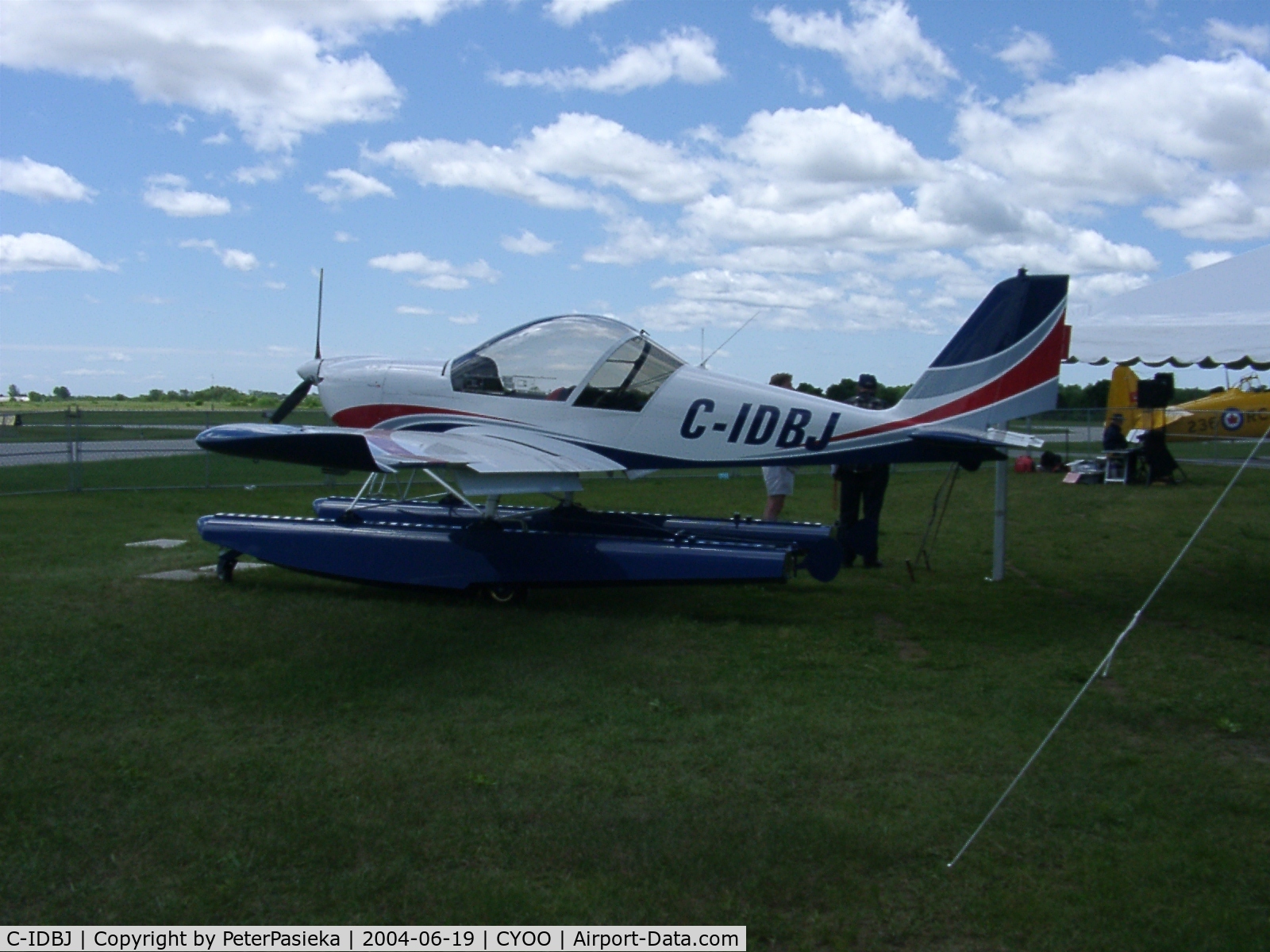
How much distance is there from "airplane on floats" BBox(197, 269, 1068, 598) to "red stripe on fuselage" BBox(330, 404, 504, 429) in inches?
0.9

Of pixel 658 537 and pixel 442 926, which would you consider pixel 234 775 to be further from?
pixel 658 537

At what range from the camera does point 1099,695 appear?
593cm

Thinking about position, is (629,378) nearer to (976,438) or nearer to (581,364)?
(581,364)

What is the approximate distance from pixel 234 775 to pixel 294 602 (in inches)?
148

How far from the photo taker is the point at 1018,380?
830cm

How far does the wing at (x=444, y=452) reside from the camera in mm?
7551

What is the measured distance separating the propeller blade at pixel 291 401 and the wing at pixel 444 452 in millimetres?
1788

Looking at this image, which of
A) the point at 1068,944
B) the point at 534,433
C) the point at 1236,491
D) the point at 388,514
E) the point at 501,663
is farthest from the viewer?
the point at 1236,491

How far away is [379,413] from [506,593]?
2.27 metres

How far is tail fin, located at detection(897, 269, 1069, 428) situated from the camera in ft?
27.1

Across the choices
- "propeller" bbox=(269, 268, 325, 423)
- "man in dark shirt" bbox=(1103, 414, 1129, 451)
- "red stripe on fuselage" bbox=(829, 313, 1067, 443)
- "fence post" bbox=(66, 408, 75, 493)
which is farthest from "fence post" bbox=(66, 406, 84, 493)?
"man in dark shirt" bbox=(1103, 414, 1129, 451)

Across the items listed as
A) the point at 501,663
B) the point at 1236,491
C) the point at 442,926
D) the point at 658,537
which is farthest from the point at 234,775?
the point at 1236,491

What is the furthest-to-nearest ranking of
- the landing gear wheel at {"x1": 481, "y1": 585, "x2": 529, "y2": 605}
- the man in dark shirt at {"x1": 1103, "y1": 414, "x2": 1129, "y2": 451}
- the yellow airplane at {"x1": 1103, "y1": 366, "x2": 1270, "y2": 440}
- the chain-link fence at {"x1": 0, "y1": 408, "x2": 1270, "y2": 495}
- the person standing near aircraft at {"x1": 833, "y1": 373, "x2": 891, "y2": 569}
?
the yellow airplane at {"x1": 1103, "y1": 366, "x2": 1270, "y2": 440} → the man in dark shirt at {"x1": 1103, "y1": 414, "x2": 1129, "y2": 451} → the chain-link fence at {"x1": 0, "y1": 408, "x2": 1270, "y2": 495} → the person standing near aircraft at {"x1": 833, "y1": 373, "x2": 891, "y2": 569} → the landing gear wheel at {"x1": 481, "y1": 585, "x2": 529, "y2": 605}

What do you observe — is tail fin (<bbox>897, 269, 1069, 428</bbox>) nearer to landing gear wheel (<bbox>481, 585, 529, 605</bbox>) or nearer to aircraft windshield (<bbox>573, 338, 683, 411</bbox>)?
aircraft windshield (<bbox>573, 338, 683, 411</bbox>)
